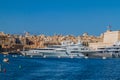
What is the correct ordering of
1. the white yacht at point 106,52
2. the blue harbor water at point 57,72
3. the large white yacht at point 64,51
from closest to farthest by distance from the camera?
1. the blue harbor water at point 57,72
2. the white yacht at point 106,52
3. the large white yacht at point 64,51

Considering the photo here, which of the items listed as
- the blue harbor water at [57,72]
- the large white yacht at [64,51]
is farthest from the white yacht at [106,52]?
the blue harbor water at [57,72]

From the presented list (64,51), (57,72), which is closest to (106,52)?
(64,51)

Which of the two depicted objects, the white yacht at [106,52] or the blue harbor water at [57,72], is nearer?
the blue harbor water at [57,72]

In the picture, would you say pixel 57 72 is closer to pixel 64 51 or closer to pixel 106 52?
pixel 106 52

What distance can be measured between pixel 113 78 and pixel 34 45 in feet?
443

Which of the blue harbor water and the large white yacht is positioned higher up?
the large white yacht

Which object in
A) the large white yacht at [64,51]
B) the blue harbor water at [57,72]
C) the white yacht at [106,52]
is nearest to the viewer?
the blue harbor water at [57,72]

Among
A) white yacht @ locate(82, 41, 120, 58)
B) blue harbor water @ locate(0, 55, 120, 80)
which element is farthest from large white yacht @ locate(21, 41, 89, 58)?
blue harbor water @ locate(0, 55, 120, 80)

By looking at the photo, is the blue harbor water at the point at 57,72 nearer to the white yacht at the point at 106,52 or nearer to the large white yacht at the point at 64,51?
the white yacht at the point at 106,52

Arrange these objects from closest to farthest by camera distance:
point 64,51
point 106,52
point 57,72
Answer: point 57,72, point 106,52, point 64,51

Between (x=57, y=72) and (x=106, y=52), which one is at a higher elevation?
(x=106, y=52)

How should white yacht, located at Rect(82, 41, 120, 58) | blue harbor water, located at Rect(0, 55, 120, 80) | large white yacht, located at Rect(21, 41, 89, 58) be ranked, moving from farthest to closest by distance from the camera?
large white yacht, located at Rect(21, 41, 89, 58) → white yacht, located at Rect(82, 41, 120, 58) → blue harbor water, located at Rect(0, 55, 120, 80)

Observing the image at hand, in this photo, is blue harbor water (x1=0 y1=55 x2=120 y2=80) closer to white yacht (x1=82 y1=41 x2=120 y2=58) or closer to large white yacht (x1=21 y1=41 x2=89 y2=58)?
white yacht (x1=82 y1=41 x2=120 y2=58)

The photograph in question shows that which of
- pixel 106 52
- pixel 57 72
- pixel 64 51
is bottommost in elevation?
pixel 57 72
